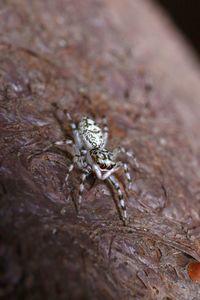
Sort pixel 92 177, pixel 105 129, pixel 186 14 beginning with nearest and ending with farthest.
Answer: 1. pixel 92 177
2. pixel 105 129
3. pixel 186 14

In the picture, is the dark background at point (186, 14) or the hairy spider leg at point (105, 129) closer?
the hairy spider leg at point (105, 129)

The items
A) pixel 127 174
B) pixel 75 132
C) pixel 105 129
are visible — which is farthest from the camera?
pixel 105 129

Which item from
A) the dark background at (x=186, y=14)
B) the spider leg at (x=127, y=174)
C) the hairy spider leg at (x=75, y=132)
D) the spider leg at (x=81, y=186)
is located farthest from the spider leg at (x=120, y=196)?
the dark background at (x=186, y=14)

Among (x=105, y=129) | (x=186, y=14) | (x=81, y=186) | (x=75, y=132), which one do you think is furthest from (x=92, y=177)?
(x=186, y=14)

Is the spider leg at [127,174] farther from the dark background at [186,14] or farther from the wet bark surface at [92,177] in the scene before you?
the dark background at [186,14]

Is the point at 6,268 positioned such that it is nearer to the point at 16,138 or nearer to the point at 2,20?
the point at 16,138

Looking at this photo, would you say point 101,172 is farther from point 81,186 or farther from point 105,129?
point 105,129

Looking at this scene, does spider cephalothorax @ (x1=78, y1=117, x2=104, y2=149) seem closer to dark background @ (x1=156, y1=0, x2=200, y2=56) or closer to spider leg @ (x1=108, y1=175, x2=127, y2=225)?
spider leg @ (x1=108, y1=175, x2=127, y2=225)
